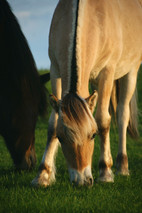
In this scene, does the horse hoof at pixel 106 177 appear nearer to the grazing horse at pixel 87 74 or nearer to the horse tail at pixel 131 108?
the grazing horse at pixel 87 74

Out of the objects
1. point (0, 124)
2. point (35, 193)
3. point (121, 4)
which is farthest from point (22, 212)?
point (121, 4)

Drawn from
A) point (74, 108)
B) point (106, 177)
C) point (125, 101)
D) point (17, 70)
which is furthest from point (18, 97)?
point (125, 101)

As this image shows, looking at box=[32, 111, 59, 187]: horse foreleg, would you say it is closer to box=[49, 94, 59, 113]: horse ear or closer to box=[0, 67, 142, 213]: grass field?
box=[0, 67, 142, 213]: grass field

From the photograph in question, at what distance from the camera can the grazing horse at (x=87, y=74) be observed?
3391 millimetres

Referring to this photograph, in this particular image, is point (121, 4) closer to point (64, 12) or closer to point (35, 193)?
point (64, 12)

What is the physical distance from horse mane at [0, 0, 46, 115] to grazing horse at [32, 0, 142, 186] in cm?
29

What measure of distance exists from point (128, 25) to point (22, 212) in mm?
3545

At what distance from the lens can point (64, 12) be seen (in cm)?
429

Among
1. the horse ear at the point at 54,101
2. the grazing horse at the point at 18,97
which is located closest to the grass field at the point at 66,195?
the grazing horse at the point at 18,97

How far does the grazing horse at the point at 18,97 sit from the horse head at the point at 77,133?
0.95 meters

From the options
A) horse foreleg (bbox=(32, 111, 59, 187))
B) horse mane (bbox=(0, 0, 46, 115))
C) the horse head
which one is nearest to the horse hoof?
horse foreleg (bbox=(32, 111, 59, 187))

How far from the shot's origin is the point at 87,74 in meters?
3.85

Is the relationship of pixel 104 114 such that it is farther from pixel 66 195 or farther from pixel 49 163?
pixel 66 195

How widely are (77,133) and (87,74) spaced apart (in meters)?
0.87
